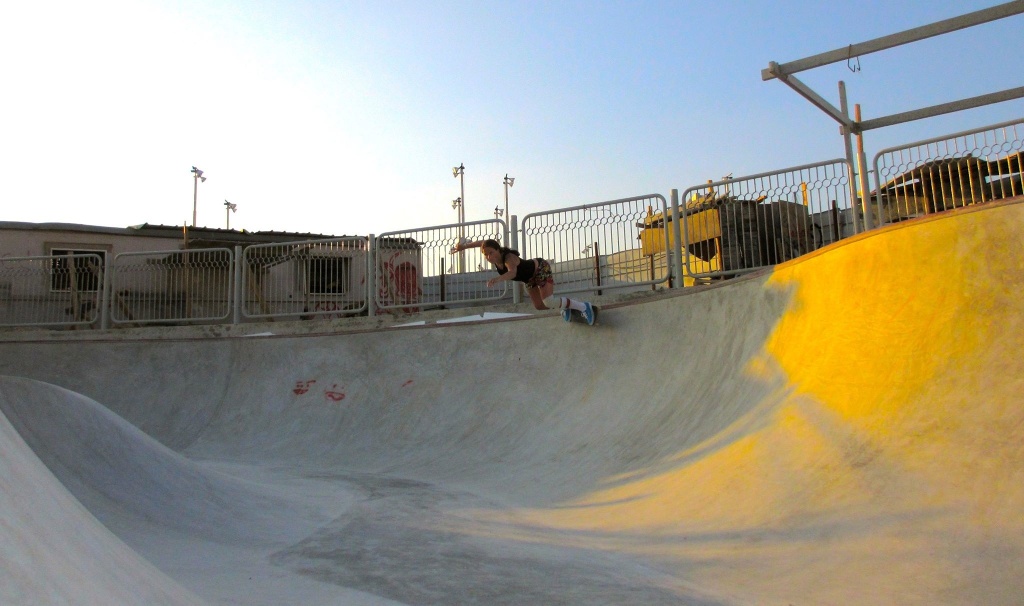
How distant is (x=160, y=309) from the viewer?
12172 millimetres

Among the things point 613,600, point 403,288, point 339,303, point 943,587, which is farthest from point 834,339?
point 339,303

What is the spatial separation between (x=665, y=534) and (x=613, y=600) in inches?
51.3

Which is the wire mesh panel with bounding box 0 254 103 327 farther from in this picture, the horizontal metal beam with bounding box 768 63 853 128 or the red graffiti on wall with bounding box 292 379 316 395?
the horizontal metal beam with bounding box 768 63 853 128

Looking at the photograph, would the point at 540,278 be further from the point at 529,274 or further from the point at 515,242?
the point at 515,242

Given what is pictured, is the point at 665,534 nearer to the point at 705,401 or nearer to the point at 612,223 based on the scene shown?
the point at 705,401

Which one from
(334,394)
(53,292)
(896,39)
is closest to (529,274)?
(334,394)

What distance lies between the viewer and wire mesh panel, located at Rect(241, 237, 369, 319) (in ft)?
36.8

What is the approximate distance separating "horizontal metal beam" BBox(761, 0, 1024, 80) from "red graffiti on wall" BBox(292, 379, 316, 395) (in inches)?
287

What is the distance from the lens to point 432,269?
10.7 m

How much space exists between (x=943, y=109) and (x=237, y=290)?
33.4 ft

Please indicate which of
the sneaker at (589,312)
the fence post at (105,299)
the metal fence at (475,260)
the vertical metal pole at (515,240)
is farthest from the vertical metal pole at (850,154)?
the fence post at (105,299)

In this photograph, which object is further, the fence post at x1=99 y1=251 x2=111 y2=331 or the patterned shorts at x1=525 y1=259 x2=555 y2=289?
the fence post at x1=99 y1=251 x2=111 y2=331

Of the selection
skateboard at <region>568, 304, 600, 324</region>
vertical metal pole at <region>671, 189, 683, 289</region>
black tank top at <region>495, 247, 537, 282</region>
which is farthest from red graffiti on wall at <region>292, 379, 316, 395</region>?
vertical metal pole at <region>671, 189, 683, 289</region>

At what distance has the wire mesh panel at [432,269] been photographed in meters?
10.2
